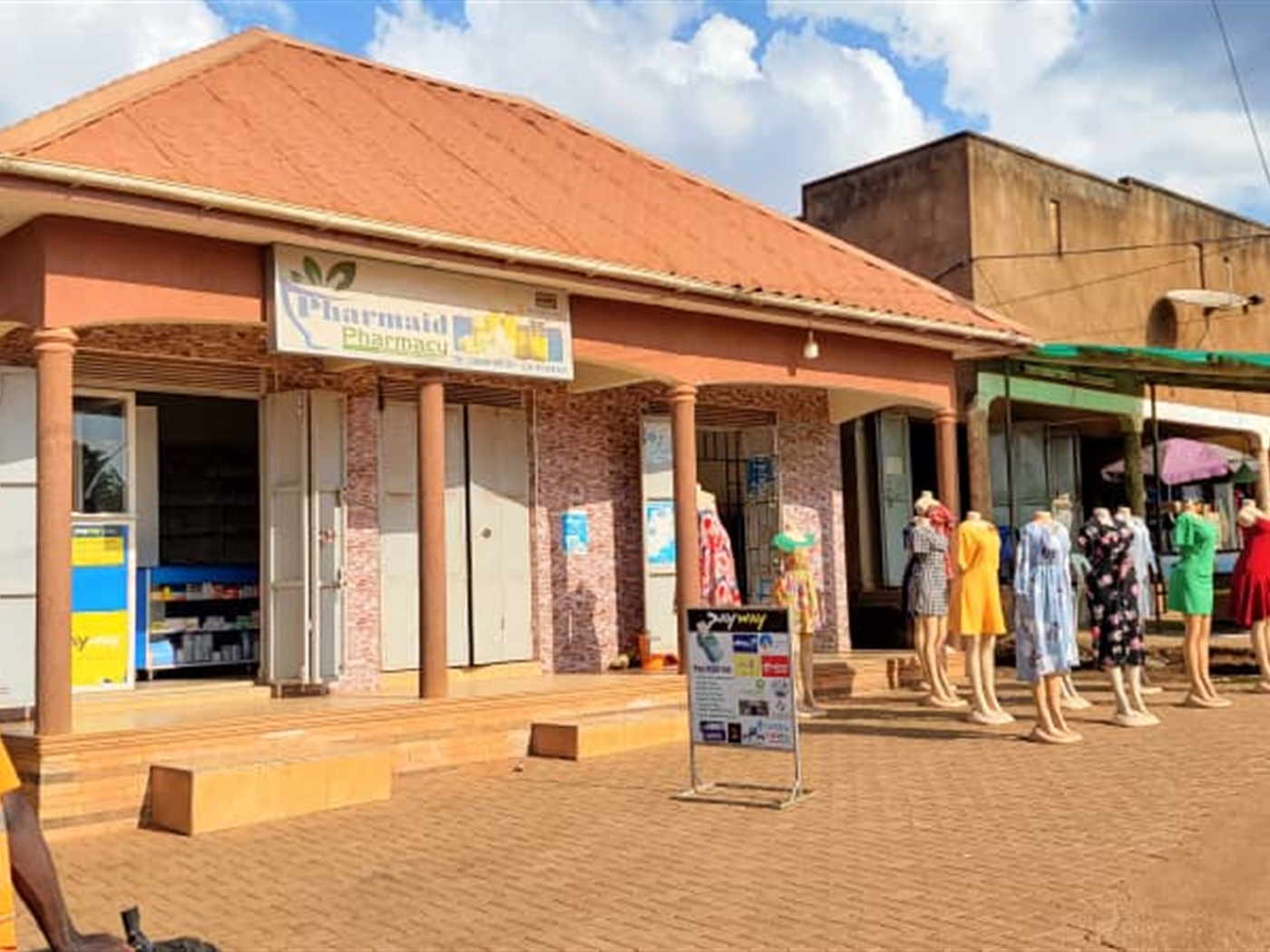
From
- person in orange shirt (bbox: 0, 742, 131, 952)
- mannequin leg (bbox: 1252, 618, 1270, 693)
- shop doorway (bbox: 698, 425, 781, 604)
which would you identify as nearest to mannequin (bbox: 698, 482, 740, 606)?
shop doorway (bbox: 698, 425, 781, 604)

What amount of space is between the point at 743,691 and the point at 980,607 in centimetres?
295

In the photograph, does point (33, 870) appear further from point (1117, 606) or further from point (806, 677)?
point (806, 677)

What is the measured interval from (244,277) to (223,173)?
2.29 ft

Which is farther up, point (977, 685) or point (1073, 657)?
point (1073, 657)

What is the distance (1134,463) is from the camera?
19.0 meters

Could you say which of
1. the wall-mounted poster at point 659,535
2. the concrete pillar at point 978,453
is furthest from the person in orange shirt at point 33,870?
the concrete pillar at point 978,453

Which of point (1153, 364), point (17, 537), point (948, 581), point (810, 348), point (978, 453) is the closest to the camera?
point (17, 537)

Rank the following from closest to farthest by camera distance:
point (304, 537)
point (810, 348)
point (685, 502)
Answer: point (304, 537) < point (685, 502) < point (810, 348)

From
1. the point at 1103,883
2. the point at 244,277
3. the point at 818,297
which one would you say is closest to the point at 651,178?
the point at 818,297

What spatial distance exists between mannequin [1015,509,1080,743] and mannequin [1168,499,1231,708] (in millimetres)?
2004

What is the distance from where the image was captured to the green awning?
14641 millimetres

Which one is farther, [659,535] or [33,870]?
[659,535]

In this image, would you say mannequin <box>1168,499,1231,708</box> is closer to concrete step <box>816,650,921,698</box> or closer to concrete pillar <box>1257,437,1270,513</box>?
concrete step <box>816,650,921,698</box>

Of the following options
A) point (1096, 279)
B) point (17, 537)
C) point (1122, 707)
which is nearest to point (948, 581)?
point (1122, 707)
